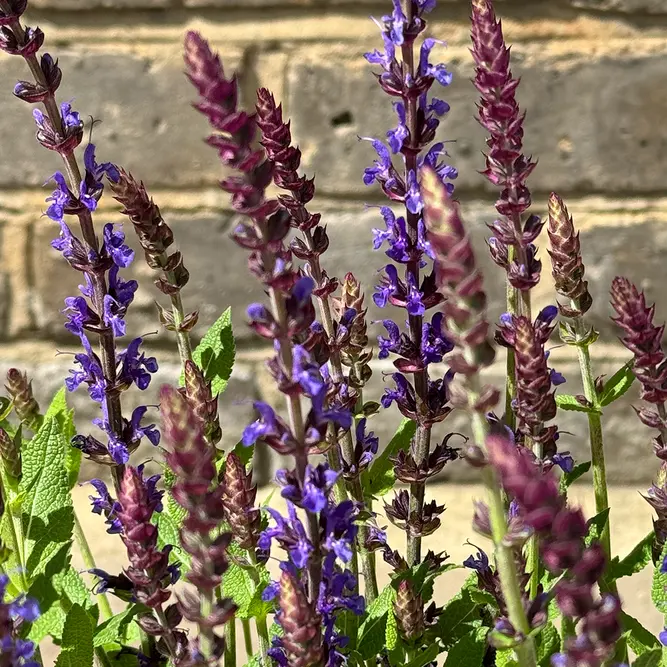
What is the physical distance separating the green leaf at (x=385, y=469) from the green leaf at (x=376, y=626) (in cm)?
10

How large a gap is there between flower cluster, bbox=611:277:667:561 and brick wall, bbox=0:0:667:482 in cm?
65

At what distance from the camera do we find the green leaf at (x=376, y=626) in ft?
1.57

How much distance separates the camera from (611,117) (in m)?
1.16

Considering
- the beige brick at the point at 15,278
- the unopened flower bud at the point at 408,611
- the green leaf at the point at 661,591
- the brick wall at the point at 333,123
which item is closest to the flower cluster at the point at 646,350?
the green leaf at the point at 661,591

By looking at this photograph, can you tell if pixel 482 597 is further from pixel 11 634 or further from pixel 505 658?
pixel 11 634

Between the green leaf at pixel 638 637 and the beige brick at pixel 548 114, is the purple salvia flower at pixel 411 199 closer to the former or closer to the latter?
the green leaf at pixel 638 637

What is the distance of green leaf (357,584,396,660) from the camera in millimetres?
479

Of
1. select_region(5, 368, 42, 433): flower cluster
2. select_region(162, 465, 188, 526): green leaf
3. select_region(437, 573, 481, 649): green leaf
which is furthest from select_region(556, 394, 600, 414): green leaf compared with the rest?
select_region(5, 368, 42, 433): flower cluster

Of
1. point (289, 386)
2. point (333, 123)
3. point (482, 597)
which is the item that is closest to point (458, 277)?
point (289, 386)

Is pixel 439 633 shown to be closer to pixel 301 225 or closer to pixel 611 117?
pixel 301 225

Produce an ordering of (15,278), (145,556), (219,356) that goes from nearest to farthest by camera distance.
→ (145,556)
(219,356)
(15,278)

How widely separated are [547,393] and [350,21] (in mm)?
832

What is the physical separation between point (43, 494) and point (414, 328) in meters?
0.22

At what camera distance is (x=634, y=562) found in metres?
0.55
